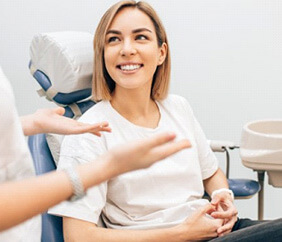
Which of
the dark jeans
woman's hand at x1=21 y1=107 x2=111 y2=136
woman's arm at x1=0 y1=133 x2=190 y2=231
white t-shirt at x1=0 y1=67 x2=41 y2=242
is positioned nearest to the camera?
woman's arm at x1=0 y1=133 x2=190 y2=231

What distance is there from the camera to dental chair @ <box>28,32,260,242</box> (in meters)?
1.47

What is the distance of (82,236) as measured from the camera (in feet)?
3.92

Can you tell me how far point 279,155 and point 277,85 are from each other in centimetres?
70

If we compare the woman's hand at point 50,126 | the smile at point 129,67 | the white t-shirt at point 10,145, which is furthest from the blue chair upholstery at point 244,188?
the white t-shirt at point 10,145

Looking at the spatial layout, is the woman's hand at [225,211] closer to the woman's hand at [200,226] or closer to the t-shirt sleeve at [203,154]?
the woman's hand at [200,226]

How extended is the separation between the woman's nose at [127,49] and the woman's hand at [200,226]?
1.53 feet

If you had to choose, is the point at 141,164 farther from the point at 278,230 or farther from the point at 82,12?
the point at 82,12

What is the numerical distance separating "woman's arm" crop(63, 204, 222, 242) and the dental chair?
0.84 ft

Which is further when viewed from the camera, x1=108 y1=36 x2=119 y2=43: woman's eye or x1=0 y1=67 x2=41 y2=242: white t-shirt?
x1=108 y1=36 x2=119 y2=43: woman's eye

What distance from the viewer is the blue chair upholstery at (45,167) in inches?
49.9

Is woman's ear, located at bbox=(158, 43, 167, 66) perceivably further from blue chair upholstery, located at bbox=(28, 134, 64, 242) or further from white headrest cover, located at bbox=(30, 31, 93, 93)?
blue chair upholstery, located at bbox=(28, 134, 64, 242)

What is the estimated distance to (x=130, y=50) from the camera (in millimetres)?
1375

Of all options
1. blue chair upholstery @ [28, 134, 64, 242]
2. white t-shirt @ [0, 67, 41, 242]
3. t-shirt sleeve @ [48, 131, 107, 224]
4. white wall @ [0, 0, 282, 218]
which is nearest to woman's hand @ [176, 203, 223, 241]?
t-shirt sleeve @ [48, 131, 107, 224]

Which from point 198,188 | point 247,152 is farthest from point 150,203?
point 247,152
